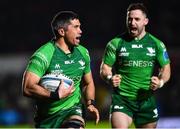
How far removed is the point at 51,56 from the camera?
988cm

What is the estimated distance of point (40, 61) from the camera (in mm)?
9711

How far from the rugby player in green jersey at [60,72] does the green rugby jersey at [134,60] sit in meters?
0.89

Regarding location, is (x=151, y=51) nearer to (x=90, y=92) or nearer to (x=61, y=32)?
(x=90, y=92)

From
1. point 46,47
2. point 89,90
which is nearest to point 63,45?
point 46,47

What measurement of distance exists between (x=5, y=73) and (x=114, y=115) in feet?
48.6

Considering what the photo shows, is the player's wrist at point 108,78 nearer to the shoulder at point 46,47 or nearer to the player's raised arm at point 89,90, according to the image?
the player's raised arm at point 89,90

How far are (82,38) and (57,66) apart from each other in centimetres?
1658

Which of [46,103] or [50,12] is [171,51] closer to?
[50,12]

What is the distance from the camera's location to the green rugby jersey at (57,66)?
9.73 meters

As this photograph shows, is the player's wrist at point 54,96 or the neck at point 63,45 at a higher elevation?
the neck at point 63,45

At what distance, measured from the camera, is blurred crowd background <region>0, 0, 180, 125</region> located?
74.7 feet

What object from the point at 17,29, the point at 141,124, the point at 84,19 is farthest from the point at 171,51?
the point at 141,124

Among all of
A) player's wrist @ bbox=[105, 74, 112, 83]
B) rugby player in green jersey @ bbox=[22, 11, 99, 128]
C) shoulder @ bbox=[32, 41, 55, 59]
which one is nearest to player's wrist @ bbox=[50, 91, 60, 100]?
rugby player in green jersey @ bbox=[22, 11, 99, 128]

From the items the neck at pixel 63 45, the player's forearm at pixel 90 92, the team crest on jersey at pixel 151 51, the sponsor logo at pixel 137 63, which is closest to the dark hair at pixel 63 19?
the neck at pixel 63 45
